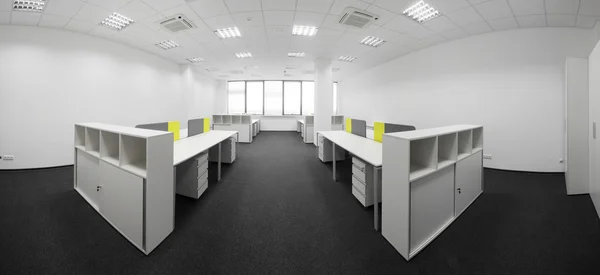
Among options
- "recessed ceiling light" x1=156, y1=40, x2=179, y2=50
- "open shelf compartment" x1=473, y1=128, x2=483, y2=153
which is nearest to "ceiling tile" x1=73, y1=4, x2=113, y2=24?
"recessed ceiling light" x1=156, y1=40, x2=179, y2=50

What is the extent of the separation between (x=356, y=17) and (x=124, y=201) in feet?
12.7

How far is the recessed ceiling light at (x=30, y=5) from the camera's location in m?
2.84

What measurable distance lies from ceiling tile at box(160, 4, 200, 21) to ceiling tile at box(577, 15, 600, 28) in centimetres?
599

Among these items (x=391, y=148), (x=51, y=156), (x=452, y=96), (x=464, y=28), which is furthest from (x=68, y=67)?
(x=452, y=96)

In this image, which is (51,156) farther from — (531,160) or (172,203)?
(531,160)

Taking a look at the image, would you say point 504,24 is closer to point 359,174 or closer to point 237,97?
point 359,174

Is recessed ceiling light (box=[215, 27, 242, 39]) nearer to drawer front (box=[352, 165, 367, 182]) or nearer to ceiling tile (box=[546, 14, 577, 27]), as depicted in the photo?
drawer front (box=[352, 165, 367, 182])

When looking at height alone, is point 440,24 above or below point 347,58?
below

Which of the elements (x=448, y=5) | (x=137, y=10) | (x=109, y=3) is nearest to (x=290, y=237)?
(x=448, y=5)

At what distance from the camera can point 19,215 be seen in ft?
6.46

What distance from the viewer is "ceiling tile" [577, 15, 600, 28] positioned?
2.86 m

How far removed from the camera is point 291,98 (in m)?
9.90

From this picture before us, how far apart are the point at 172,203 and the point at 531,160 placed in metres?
5.65

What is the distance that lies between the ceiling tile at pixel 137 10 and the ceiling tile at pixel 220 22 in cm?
83
